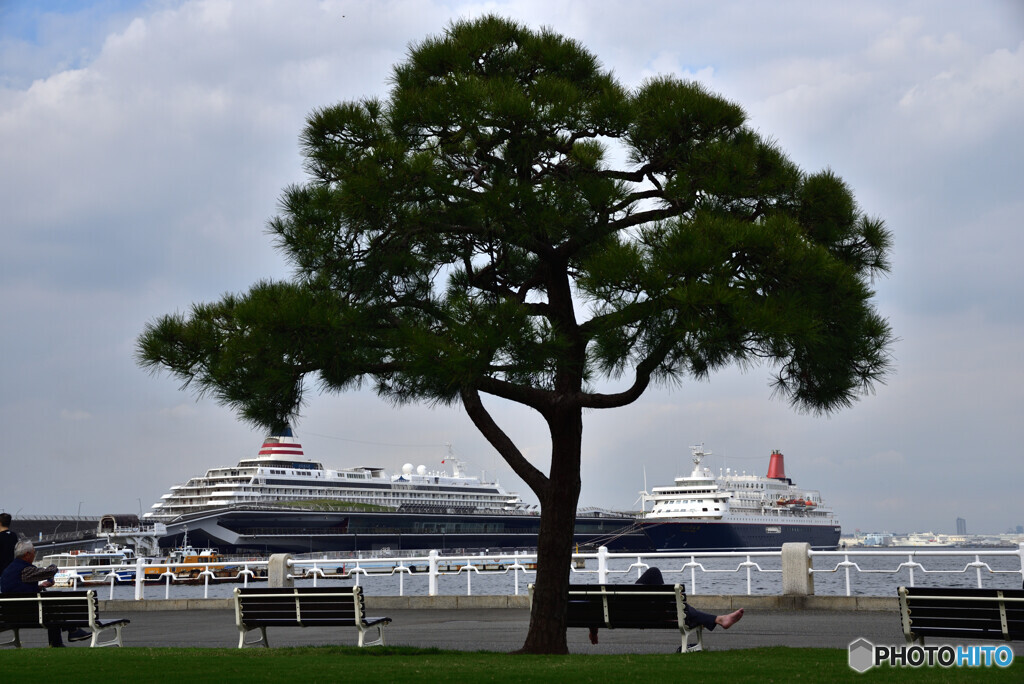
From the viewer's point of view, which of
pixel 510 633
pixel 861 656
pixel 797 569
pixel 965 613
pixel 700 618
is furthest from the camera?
pixel 797 569

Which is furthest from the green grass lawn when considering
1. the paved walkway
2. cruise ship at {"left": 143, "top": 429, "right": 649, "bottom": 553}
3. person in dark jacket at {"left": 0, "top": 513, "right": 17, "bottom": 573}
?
cruise ship at {"left": 143, "top": 429, "right": 649, "bottom": 553}

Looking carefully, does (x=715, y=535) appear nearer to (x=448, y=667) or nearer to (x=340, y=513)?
(x=340, y=513)

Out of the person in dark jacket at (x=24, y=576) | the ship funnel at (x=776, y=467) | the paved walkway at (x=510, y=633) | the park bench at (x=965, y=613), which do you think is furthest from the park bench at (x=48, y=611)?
the ship funnel at (x=776, y=467)

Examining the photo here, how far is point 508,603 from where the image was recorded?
1412 cm

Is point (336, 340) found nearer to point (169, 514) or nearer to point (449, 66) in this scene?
point (449, 66)

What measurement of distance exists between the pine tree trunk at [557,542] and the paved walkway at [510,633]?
0.94 meters

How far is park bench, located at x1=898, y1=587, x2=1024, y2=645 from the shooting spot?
6730 mm

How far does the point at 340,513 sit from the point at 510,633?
6097 centimetres

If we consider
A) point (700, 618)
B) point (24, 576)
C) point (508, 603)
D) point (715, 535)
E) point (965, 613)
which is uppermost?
point (24, 576)

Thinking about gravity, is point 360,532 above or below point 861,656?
below

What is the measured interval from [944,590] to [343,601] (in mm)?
4706

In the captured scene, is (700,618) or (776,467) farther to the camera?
(776,467)

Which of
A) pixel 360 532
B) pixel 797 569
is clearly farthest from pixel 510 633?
pixel 360 532

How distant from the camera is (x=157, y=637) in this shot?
11.4 meters
